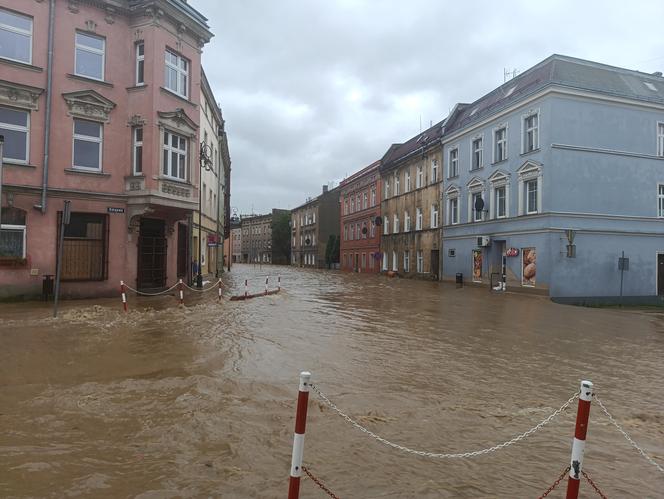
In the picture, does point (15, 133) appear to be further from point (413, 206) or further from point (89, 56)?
point (413, 206)

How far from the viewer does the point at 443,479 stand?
3896 mm

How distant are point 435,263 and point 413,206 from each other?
20.1 feet

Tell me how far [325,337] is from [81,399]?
213 inches

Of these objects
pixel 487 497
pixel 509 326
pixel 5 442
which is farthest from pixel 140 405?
pixel 509 326

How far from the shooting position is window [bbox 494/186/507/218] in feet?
86.9

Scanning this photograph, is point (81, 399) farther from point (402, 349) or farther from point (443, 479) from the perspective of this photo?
point (402, 349)

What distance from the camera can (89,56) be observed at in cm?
1741

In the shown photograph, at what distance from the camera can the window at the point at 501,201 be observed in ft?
86.9

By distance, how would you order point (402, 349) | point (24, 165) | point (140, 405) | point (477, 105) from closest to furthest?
point (140, 405)
point (402, 349)
point (24, 165)
point (477, 105)

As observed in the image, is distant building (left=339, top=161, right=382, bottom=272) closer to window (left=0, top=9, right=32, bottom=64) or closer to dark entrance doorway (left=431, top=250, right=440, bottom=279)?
dark entrance doorway (left=431, top=250, right=440, bottom=279)

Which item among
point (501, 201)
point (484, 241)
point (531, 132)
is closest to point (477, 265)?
point (484, 241)

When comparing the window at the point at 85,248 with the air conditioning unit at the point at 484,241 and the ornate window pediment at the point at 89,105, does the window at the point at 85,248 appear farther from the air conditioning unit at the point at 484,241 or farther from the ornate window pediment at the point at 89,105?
the air conditioning unit at the point at 484,241

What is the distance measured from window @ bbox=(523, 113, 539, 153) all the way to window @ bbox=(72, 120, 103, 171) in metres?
20.5

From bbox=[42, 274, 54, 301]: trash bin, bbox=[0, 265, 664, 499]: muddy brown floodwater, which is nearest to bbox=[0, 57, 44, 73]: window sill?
bbox=[42, 274, 54, 301]: trash bin
